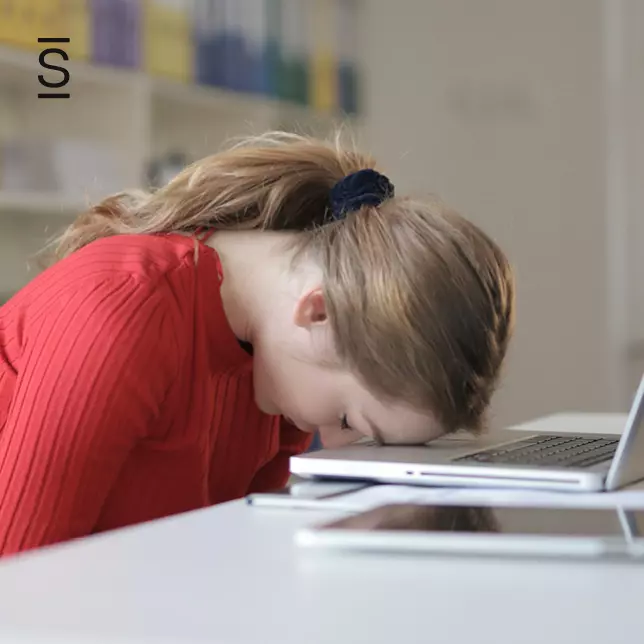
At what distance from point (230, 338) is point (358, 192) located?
0.20 metres

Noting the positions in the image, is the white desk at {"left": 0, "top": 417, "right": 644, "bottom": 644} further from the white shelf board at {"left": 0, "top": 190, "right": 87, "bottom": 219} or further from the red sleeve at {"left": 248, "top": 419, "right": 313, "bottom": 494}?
the white shelf board at {"left": 0, "top": 190, "right": 87, "bottom": 219}

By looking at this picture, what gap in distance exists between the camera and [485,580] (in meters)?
0.51

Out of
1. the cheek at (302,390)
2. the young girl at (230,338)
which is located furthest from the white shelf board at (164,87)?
the cheek at (302,390)

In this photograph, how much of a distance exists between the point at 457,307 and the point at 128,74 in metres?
1.85

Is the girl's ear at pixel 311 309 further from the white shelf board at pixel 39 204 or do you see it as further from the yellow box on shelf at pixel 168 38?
the yellow box on shelf at pixel 168 38

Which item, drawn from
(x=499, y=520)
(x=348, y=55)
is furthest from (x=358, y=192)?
(x=348, y=55)

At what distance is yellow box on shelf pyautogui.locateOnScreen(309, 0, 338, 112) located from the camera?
10.4 feet

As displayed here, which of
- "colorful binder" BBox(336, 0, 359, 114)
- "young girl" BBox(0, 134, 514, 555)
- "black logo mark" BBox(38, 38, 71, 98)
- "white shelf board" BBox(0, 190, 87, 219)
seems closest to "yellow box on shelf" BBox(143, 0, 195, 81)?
"black logo mark" BBox(38, 38, 71, 98)

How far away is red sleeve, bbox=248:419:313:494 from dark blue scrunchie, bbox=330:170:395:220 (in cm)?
29

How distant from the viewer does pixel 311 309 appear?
1032mm

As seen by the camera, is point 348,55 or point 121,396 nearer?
point 121,396

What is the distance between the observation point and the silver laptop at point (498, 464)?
2.52ft

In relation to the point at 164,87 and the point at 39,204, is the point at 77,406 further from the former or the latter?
the point at 164,87

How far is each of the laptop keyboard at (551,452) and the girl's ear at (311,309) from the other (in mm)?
203
